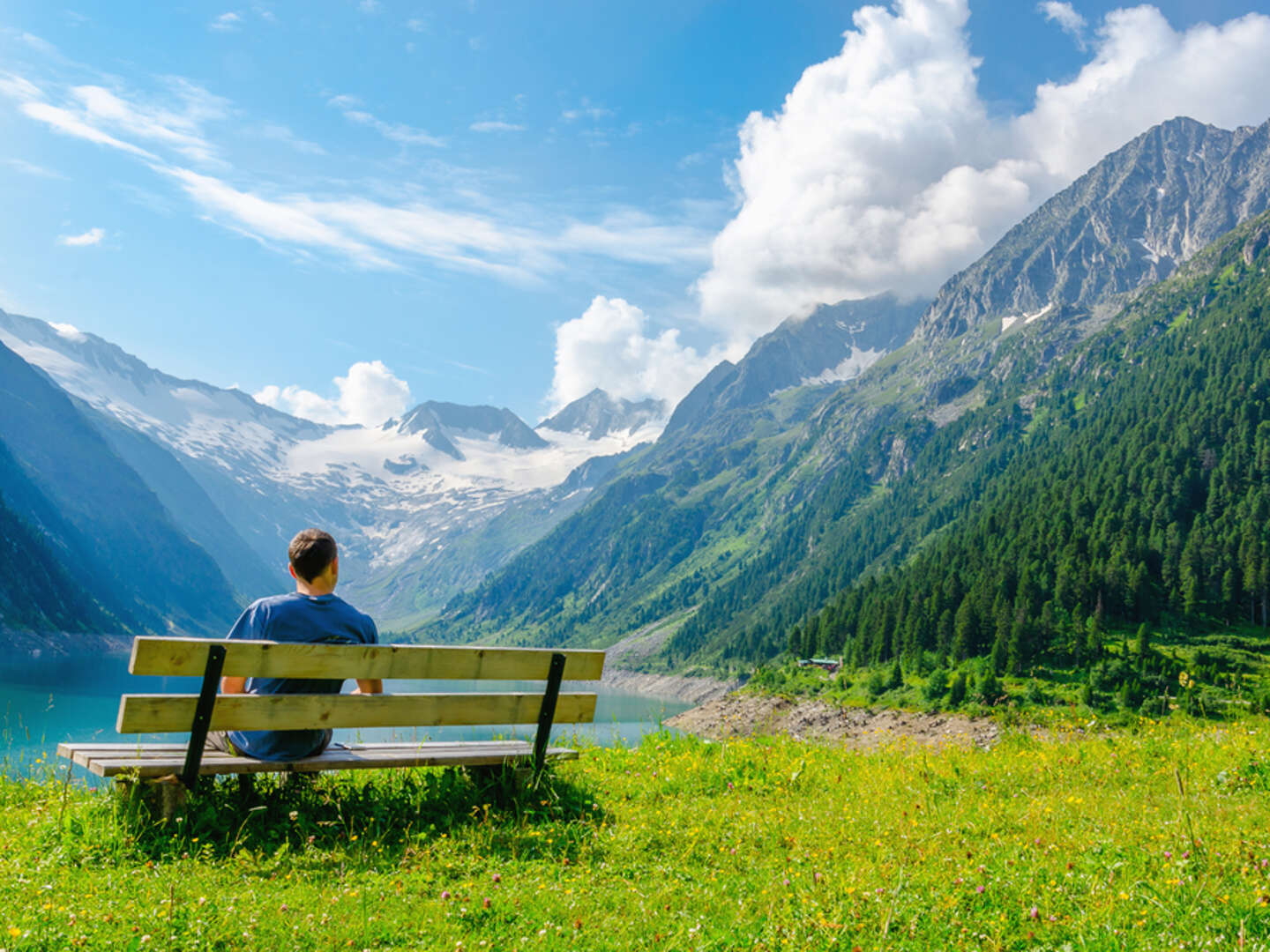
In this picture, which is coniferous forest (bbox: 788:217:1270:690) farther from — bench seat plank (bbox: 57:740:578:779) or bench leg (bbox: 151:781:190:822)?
bench leg (bbox: 151:781:190:822)

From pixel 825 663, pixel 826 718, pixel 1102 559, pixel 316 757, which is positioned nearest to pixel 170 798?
pixel 316 757

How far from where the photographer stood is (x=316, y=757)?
7.94 m

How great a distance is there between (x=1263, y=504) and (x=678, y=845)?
179 m

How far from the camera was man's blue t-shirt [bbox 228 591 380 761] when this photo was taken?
763 cm

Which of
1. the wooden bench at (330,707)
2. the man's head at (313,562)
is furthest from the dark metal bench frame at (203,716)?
the man's head at (313,562)

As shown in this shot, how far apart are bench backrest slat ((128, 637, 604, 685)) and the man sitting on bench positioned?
0.24 m

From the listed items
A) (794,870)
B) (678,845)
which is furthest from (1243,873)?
(678,845)

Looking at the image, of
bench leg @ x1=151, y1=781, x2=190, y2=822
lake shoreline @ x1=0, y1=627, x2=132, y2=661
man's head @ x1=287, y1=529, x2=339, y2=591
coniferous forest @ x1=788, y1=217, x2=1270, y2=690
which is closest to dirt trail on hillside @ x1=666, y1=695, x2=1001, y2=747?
coniferous forest @ x1=788, y1=217, x2=1270, y2=690

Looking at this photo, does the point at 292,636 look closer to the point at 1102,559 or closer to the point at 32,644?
the point at 1102,559

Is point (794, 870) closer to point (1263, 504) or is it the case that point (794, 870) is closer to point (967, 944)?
point (967, 944)

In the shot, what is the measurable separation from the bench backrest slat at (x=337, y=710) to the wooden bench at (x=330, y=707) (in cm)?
1

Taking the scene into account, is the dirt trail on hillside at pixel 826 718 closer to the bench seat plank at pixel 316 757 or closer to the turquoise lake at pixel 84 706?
the turquoise lake at pixel 84 706

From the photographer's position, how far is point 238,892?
5.86 m

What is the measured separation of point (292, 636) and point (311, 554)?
0.82 m
